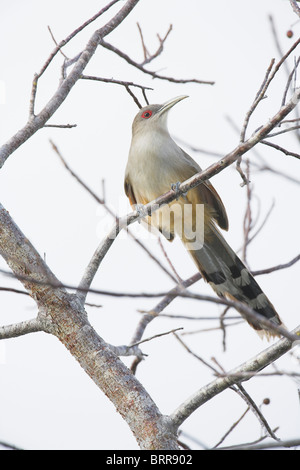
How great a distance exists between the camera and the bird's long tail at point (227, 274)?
4.46 m

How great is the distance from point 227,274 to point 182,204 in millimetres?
792

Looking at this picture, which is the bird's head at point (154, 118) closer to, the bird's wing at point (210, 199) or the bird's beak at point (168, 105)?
the bird's beak at point (168, 105)

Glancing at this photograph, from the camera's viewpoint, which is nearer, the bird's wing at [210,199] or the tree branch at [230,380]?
the tree branch at [230,380]

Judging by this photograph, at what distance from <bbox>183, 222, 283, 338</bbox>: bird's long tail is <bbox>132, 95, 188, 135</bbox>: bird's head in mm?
1249

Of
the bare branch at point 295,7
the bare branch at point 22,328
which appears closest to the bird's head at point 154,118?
the bare branch at point 295,7

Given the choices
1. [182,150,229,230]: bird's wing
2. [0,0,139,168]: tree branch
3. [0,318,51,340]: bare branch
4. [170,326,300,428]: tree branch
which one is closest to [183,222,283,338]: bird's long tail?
[182,150,229,230]: bird's wing

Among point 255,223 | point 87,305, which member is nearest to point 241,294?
point 255,223

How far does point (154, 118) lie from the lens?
5.77m

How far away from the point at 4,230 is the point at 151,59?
2.05 m

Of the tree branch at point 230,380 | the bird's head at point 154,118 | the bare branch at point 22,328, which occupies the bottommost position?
the tree branch at point 230,380

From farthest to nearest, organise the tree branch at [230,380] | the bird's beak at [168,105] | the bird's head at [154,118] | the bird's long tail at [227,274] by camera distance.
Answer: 1. the bird's head at [154,118]
2. the bird's beak at [168,105]
3. the bird's long tail at [227,274]
4. the tree branch at [230,380]

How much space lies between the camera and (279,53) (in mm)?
2498

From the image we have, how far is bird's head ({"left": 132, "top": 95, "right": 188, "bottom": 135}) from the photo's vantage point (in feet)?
18.7
